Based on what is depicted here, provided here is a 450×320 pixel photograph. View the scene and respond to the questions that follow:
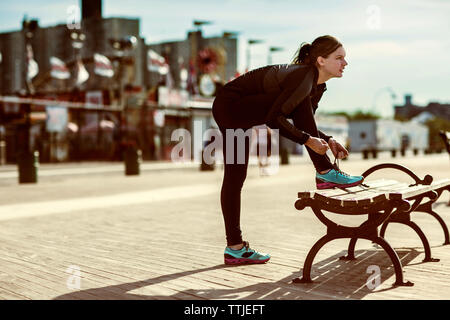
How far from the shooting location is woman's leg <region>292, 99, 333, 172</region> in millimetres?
3840

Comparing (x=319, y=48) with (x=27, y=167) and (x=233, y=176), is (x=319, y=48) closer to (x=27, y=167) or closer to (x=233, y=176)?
(x=233, y=176)

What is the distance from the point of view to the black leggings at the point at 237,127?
12.7 feet

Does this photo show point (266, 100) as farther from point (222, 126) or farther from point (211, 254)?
point (211, 254)

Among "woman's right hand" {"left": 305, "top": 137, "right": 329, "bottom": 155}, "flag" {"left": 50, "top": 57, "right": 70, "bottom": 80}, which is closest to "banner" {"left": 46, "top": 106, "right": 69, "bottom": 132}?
"flag" {"left": 50, "top": 57, "right": 70, "bottom": 80}

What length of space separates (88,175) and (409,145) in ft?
232

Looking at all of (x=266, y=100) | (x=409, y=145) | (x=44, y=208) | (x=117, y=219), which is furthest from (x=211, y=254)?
(x=409, y=145)

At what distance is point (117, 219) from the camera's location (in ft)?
25.4

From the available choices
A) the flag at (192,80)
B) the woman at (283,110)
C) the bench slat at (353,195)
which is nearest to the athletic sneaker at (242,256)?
the woman at (283,110)

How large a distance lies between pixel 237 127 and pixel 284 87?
1.67 feet

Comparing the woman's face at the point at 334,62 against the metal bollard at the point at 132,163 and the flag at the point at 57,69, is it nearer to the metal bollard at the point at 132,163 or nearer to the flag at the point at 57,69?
the metal bollard at the point at 132,163

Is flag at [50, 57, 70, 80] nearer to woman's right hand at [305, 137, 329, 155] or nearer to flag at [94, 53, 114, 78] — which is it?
flag at [94, 53, 114, 78]

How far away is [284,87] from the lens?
392 cm

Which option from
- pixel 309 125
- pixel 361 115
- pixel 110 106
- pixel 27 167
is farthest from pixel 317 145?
pixel 361 115

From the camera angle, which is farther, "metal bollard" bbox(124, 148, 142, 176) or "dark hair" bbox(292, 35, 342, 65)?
"metal bollard" bbox(124, 148, 142, 176)
